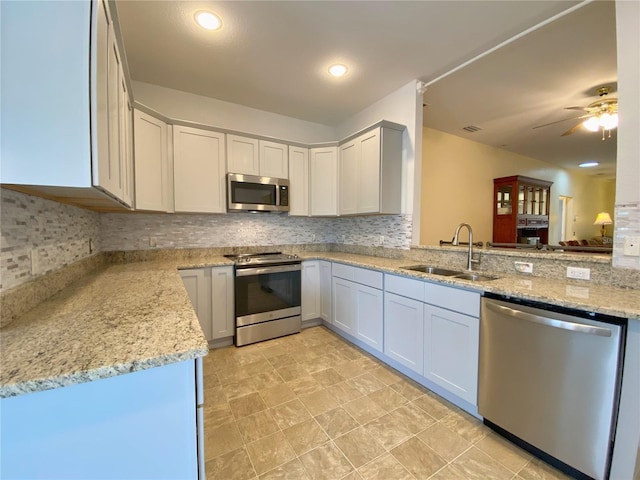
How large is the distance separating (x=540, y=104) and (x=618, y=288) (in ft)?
9.01

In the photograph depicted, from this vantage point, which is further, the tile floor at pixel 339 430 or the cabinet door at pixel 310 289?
the cabinet door at pixel 310 289

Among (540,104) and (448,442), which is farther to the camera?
(540,104)

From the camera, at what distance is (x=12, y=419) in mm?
630

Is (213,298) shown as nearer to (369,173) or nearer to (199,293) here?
(199,293)

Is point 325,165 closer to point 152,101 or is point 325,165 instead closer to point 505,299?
point 152,101

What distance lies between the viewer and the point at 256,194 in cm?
305

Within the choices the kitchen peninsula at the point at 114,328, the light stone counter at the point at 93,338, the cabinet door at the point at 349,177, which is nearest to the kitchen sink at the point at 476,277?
the kitchen peninsula at the point at 114,328

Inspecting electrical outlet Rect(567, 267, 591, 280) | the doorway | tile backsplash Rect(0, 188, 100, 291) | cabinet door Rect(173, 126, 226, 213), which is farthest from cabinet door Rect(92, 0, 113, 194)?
the doorway

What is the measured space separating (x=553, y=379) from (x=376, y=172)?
2.11m

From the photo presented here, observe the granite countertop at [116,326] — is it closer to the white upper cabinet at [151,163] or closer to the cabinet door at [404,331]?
the cabinet door at [404,331]

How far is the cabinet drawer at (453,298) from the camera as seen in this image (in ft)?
5.45

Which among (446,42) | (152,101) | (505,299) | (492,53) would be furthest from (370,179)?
(152,101)

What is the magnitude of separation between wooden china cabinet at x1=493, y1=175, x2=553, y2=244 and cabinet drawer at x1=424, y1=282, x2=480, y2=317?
4.02 meters

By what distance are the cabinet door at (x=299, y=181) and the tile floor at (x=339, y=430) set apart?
1.84 metres
